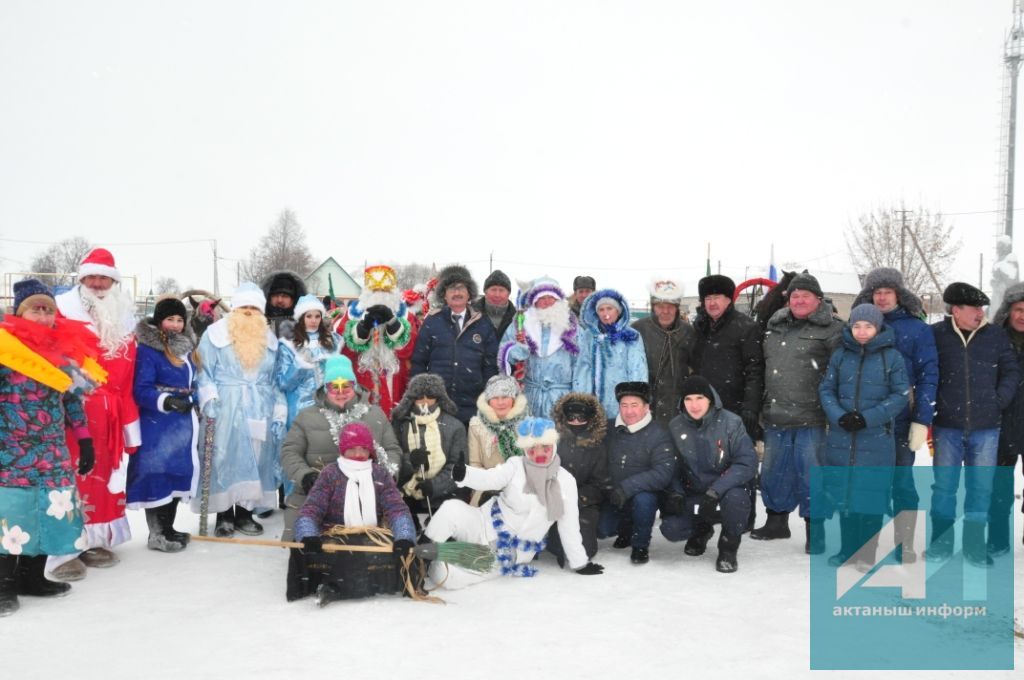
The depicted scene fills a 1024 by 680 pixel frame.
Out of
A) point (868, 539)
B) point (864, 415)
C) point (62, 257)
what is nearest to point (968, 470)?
point (868, 539)

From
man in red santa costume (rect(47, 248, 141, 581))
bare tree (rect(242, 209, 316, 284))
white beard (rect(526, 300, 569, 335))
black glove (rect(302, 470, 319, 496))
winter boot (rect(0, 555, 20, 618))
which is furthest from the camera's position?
bare tree (rect(242, 209, 316, 284))

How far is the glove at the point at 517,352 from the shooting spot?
17.8 ft

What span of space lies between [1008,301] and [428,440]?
3905mm

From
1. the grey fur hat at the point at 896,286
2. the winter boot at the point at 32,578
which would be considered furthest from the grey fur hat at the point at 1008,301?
the winter boot at the point at 32,578

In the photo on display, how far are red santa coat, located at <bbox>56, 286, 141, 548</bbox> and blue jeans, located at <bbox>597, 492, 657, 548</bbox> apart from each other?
2.94 m

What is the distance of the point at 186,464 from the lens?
191 inches

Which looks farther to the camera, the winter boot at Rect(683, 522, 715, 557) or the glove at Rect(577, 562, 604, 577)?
the winter boot at Rect(683, 522, 715, 557)

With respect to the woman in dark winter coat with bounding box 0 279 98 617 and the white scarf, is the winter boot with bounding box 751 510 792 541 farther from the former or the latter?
the woman in dark winter coat with bounding box 0 279 98 617

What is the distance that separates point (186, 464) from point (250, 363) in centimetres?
77

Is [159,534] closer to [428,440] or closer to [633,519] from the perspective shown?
[428,440]

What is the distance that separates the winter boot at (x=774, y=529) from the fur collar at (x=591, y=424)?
4.66ft

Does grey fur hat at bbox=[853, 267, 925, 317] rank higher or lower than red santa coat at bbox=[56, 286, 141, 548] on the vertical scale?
higher

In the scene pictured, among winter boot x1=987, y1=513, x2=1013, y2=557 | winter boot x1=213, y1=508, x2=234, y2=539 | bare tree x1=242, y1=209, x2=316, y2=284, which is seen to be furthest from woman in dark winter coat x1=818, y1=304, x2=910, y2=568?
bare tree x1=242, y1=209, x2=316, y2=284

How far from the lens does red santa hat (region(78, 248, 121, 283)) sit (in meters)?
4.65
